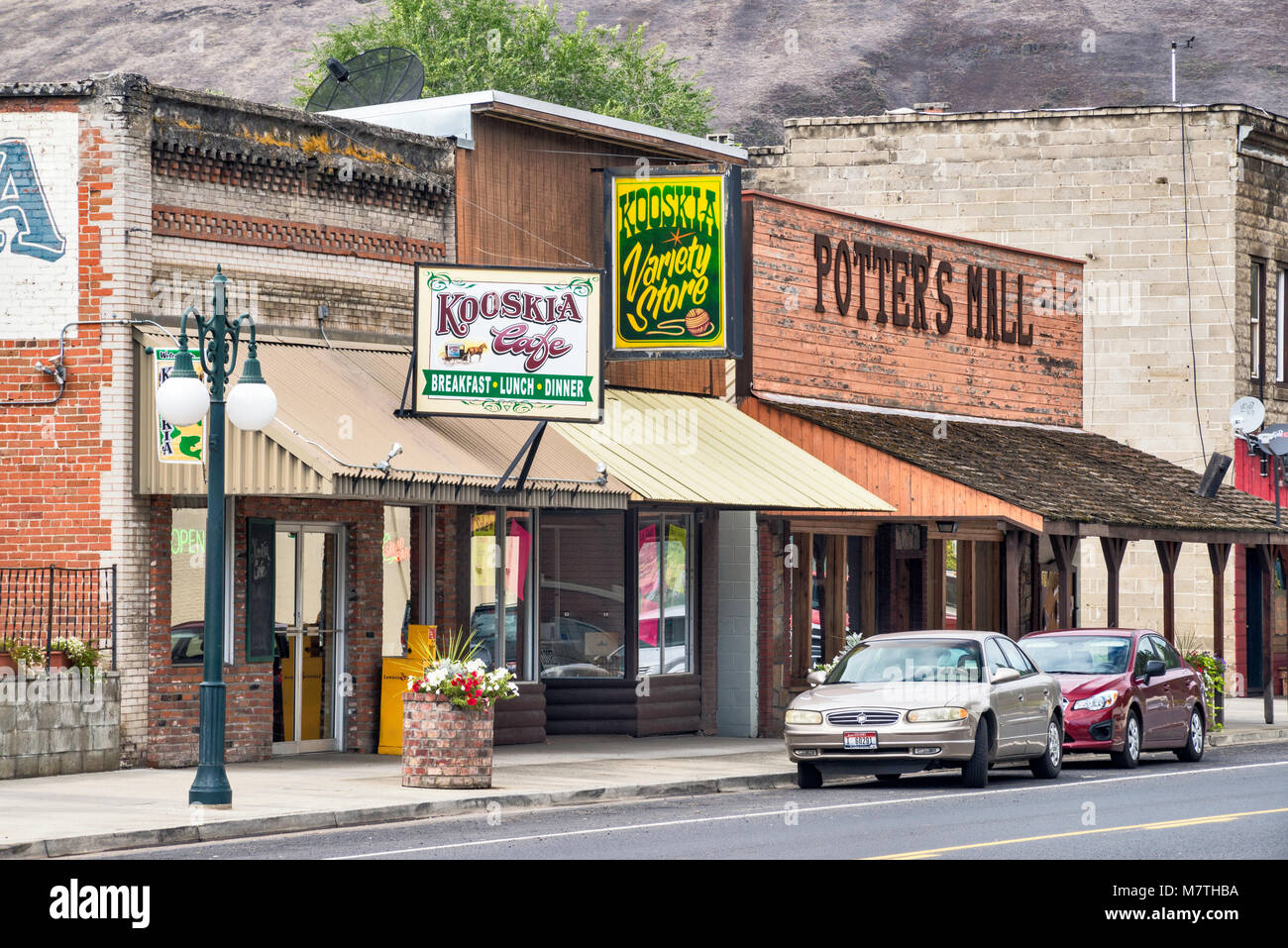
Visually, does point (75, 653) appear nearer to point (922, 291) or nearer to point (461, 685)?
point (461, 685)

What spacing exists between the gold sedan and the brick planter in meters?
3.02

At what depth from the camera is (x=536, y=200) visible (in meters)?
23.3

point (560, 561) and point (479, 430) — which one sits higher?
point (479, 430)

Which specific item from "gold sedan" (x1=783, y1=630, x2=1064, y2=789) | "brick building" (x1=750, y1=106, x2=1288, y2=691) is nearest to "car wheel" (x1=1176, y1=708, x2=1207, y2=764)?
"gold sedan" (x1=783, y1=630, x2=1064, y2=789)

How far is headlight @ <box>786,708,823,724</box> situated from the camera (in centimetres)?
1881

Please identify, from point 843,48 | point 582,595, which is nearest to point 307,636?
point 582,595

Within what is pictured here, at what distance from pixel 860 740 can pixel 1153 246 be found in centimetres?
2207

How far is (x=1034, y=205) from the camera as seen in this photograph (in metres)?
38.9

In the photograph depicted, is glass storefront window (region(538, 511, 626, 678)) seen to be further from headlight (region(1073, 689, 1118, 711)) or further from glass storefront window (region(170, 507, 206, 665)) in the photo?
headlight (region(1073, 689, 1118, 711))

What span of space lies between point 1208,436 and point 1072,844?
84.7 ft

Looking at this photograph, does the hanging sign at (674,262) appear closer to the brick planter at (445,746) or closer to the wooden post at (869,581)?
the wooden post at (869,581)
